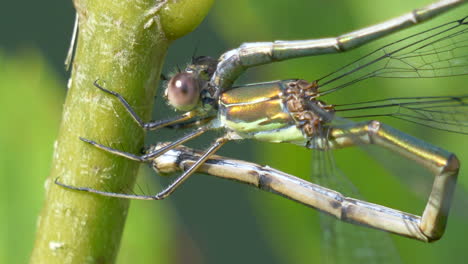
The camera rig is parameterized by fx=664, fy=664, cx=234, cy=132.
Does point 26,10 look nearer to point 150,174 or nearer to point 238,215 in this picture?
point 238,215

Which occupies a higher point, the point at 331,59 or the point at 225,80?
the point at 331,59

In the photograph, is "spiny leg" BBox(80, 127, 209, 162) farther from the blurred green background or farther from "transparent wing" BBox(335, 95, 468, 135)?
"transparent wing" BBox(335, 95, 468, 135)

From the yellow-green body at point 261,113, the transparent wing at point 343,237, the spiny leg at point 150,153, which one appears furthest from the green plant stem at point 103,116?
the transparent wing at point 343,237

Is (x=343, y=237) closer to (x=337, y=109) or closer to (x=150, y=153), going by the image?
(x=337, y=109)

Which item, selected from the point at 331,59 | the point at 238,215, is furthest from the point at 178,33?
the point at 238,215

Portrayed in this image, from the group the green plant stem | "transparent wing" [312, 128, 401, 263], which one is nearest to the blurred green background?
"transparent wing" [312, 128, 401, 263]

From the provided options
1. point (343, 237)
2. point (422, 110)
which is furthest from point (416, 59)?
point (343, 237)
